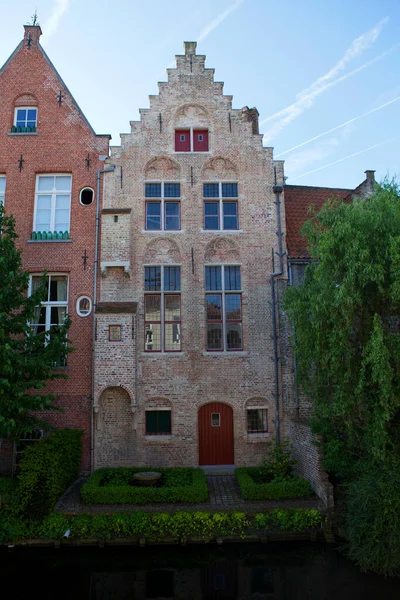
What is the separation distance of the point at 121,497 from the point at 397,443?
687 cm

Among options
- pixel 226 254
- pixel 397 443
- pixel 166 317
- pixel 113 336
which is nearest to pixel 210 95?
pixel 226 254

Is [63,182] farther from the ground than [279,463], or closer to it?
farther from the ground

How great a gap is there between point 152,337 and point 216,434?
392 cm

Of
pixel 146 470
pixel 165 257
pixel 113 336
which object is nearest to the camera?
pixel 146 470

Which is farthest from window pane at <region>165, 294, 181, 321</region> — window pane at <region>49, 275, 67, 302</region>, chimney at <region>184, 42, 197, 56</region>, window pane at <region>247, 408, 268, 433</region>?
chimney at <region>184, 42, 197, 56</region>

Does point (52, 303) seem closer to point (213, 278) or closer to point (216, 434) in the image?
point (213, 278)

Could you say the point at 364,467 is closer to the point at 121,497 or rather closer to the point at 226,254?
the point at 121,497

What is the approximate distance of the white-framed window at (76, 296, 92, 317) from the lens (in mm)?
15117

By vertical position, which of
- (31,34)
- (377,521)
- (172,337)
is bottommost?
(377,521)

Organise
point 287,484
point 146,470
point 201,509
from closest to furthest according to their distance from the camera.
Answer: point 201,509, point 287,484, point 146,470

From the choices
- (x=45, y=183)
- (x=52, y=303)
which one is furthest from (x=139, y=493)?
(x=45, y=183)

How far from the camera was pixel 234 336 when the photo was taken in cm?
1520

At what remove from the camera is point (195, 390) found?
48.0ft

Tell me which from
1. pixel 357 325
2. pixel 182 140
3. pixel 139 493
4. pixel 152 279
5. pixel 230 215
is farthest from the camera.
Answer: pixel 182 140
